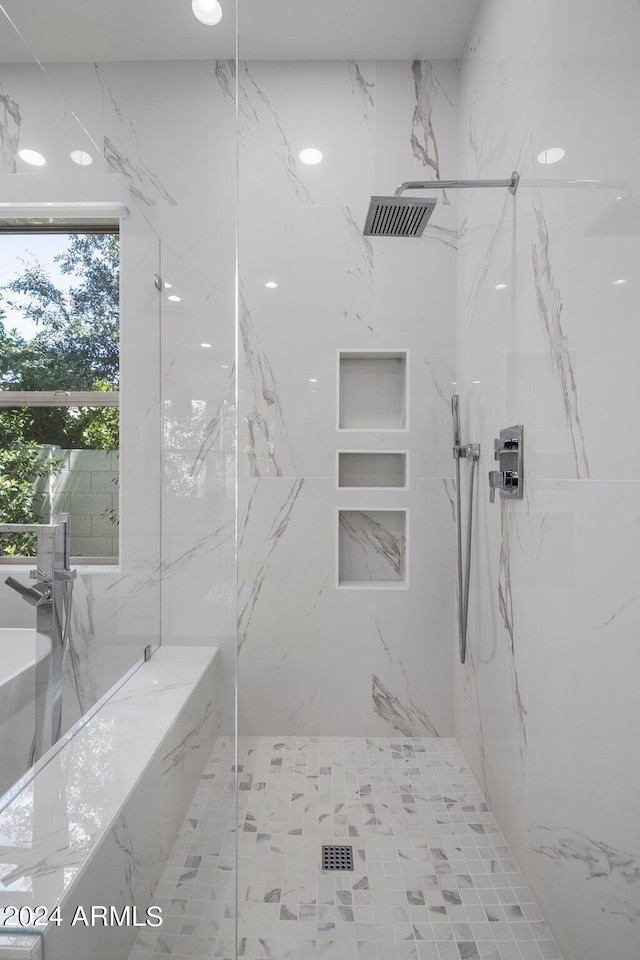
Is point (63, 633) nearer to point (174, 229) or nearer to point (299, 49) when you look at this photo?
point (174, 229)

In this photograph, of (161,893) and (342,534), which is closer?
(161,893)

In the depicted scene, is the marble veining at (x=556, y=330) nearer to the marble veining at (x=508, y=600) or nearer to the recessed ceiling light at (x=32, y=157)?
the marble veining at (x=508, y=600)

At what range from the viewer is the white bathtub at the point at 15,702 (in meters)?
0.44

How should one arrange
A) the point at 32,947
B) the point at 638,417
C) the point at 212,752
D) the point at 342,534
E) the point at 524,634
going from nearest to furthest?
Result: the point at 32,947 < the point at 212,752 < the point at 638,417 < the point at 524,634 < the point at 342,534

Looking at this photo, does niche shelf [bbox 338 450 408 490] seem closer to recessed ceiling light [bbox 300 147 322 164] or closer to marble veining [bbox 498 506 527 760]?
marble veining [bbox 498 506 527 760]

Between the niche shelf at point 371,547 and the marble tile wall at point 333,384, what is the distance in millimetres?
67

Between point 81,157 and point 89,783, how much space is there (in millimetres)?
614

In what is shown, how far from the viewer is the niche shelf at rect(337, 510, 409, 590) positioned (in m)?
2.16

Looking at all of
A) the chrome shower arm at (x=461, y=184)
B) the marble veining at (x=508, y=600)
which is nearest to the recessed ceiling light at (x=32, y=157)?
the chrome shower arm at (x=461, y=184)

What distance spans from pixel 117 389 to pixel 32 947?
48cm

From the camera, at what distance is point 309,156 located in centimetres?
207

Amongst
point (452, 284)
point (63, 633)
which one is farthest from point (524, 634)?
Answer: point (452, 284)

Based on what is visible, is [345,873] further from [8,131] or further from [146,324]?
[8,131]

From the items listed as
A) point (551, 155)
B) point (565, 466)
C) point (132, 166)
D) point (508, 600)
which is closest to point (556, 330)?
point (565, 466)
